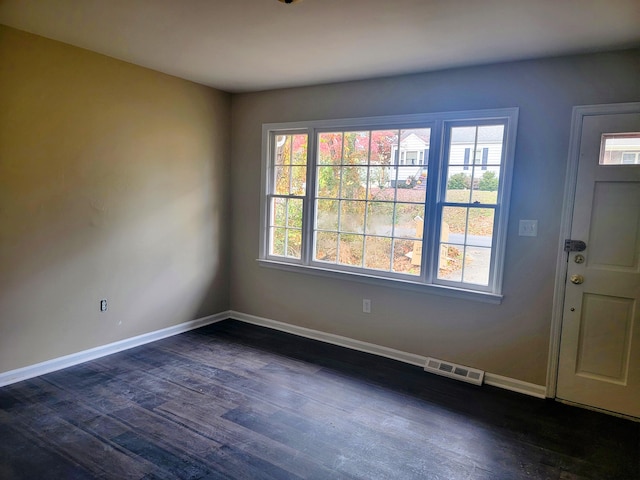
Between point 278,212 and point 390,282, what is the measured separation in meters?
1.49

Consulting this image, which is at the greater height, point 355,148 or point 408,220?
point 355,148

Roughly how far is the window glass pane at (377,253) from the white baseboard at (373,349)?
2.44 feet

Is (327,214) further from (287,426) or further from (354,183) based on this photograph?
(287,426)

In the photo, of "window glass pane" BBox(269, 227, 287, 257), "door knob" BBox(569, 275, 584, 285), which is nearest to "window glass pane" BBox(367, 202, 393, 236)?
"window glass pane" BBox(269, 227, 287, 257)

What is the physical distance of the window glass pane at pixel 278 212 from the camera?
4246mm

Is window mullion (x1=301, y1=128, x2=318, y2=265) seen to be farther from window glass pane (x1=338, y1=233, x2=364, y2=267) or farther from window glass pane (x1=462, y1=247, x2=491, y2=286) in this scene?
window glass pane (x1=462, y1=247, x2=491, y2=286)

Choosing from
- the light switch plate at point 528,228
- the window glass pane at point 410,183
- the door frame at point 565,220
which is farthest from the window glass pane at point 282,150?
the door frame at point 565,220

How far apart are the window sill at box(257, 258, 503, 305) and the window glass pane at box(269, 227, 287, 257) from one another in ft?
0.43

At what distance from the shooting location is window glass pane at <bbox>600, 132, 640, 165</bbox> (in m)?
2.62

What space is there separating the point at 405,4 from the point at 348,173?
5.84ft

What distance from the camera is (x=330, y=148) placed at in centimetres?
388

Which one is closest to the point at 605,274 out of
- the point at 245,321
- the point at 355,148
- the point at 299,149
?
the point at 355,148

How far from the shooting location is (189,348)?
3668 millimetres

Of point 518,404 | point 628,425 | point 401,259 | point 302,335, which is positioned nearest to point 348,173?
point 401,259
